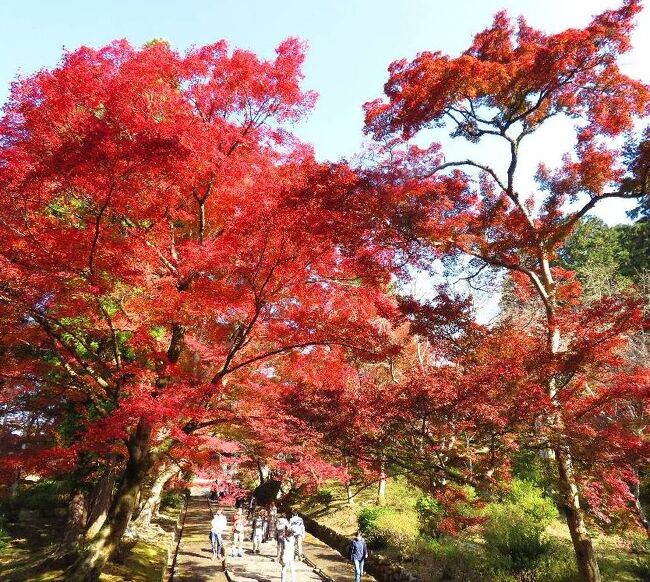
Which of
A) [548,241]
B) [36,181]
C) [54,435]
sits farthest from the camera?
[54,435]

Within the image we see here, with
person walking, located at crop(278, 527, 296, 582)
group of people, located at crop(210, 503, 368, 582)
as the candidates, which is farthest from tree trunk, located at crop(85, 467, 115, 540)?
person walking, located at crop(278, 527, 296, 582)

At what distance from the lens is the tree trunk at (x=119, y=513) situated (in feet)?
24.6

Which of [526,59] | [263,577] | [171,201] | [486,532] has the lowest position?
[263,577]

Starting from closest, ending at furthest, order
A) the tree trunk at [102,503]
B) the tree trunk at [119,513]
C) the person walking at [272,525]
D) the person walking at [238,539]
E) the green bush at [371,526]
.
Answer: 1. the tree trunk at [119,513]
2. the tree trunk at [102,503]
3. the person walking at [238,539]
4. the green bush at [371,526]
5. the person walking at [272,525]

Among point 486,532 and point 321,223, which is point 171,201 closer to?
point 321,223

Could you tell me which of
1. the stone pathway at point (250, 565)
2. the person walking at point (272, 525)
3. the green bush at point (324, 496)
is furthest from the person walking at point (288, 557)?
the green bush at point (324, 496)

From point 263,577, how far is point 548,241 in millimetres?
11375

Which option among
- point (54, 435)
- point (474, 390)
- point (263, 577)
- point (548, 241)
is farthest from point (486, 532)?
point (54, 435)

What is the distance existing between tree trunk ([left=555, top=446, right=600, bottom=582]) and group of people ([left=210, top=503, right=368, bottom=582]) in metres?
5.38

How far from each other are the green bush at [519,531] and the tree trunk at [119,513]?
8831 millimetres

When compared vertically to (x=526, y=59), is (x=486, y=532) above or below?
below

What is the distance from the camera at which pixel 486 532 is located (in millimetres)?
12148

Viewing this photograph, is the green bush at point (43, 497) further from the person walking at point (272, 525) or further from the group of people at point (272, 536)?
the group of people at point (272, 536)

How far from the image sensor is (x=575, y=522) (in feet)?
24.1
